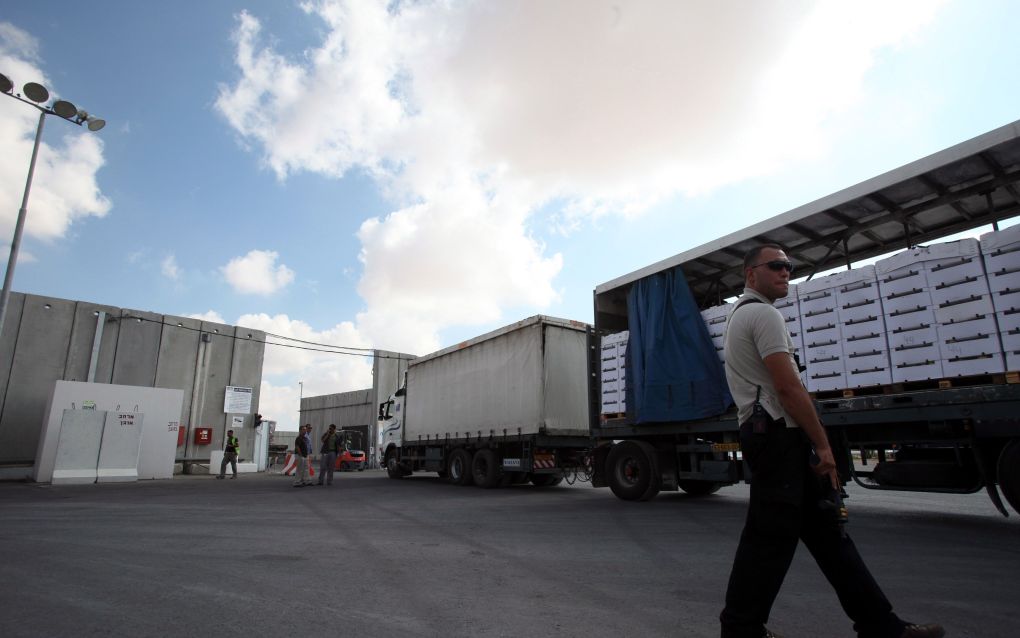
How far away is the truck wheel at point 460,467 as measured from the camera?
15094 mm

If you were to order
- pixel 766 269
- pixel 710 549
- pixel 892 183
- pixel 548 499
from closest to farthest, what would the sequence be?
pixel 766 269 < pixel 710 549 < pixel 892 183 < pixel 548 499

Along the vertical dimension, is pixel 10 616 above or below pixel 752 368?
below

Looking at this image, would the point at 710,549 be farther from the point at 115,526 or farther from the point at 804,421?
the point at 115,526

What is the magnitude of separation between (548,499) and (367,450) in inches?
919

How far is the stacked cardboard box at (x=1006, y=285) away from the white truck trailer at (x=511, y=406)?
627 centimetres

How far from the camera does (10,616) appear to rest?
3.42 m

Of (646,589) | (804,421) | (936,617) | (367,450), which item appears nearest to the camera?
(804,421)

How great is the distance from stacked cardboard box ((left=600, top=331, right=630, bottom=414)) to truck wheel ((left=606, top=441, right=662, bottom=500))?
2.35 feet

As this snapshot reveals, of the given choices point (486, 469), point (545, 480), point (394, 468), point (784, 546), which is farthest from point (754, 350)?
point (394, 468)

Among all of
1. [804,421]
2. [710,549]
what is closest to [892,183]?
[710,549]

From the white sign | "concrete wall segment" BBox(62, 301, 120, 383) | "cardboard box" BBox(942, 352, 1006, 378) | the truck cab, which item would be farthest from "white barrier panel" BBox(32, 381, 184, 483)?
"cardboard box" BBox(942, 352, 1006, 378)

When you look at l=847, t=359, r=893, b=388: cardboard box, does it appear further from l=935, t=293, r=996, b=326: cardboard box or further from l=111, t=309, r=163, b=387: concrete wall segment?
l=111, t=309, r=163, b=387: concrete wall segment

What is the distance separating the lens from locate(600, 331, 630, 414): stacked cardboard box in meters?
10.3

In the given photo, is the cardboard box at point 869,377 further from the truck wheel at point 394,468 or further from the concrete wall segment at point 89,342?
the concrete wall segment at point 89,342
